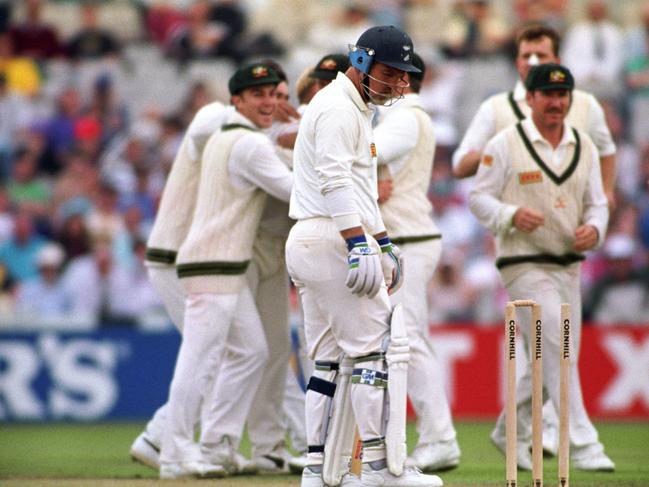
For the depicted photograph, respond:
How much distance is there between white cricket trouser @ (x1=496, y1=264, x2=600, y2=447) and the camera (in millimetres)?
8500

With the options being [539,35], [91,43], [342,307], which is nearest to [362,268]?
[342,307]

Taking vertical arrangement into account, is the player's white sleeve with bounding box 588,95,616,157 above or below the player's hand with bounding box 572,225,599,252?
above

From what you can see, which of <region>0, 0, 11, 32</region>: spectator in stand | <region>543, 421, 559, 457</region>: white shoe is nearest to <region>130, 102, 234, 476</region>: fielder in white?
<region>543, 421, 559, 457</region>: white shoe

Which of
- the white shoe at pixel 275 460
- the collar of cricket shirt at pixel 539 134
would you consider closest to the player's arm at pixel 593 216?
the collar of cricket shirt at pixel 539 134

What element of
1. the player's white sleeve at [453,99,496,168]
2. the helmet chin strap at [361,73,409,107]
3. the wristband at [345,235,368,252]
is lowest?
the wristband at [345,235,368,252]

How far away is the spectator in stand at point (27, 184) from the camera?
15672 millimetres

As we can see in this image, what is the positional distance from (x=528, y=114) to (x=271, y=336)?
7.42ft

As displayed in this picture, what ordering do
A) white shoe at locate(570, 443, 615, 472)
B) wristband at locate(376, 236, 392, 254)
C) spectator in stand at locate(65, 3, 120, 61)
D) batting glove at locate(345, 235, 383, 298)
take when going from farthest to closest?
spectator in stand at locate(65, 3, 120, 61), white shoe at locate(570, 443, 615, 472), wristband at locate(376, 236, 392, 254), batting glove at locate(345, 235, 383, 298)

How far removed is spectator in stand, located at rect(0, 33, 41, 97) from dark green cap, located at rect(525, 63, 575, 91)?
31.9 ft

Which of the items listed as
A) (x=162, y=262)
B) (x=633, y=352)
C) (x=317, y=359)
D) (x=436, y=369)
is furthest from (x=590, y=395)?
(x=317, y=359)

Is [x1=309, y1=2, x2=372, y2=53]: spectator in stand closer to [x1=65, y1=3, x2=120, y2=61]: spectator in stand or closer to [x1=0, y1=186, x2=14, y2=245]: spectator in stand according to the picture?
[x1=65, y1=3, x2=120, y2=61]: spectator in stand

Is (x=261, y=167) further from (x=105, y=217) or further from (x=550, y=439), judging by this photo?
(x=105, y=217)

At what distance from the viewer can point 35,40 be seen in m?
17.5

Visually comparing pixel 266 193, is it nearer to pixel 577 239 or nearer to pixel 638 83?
pixel 577 239
